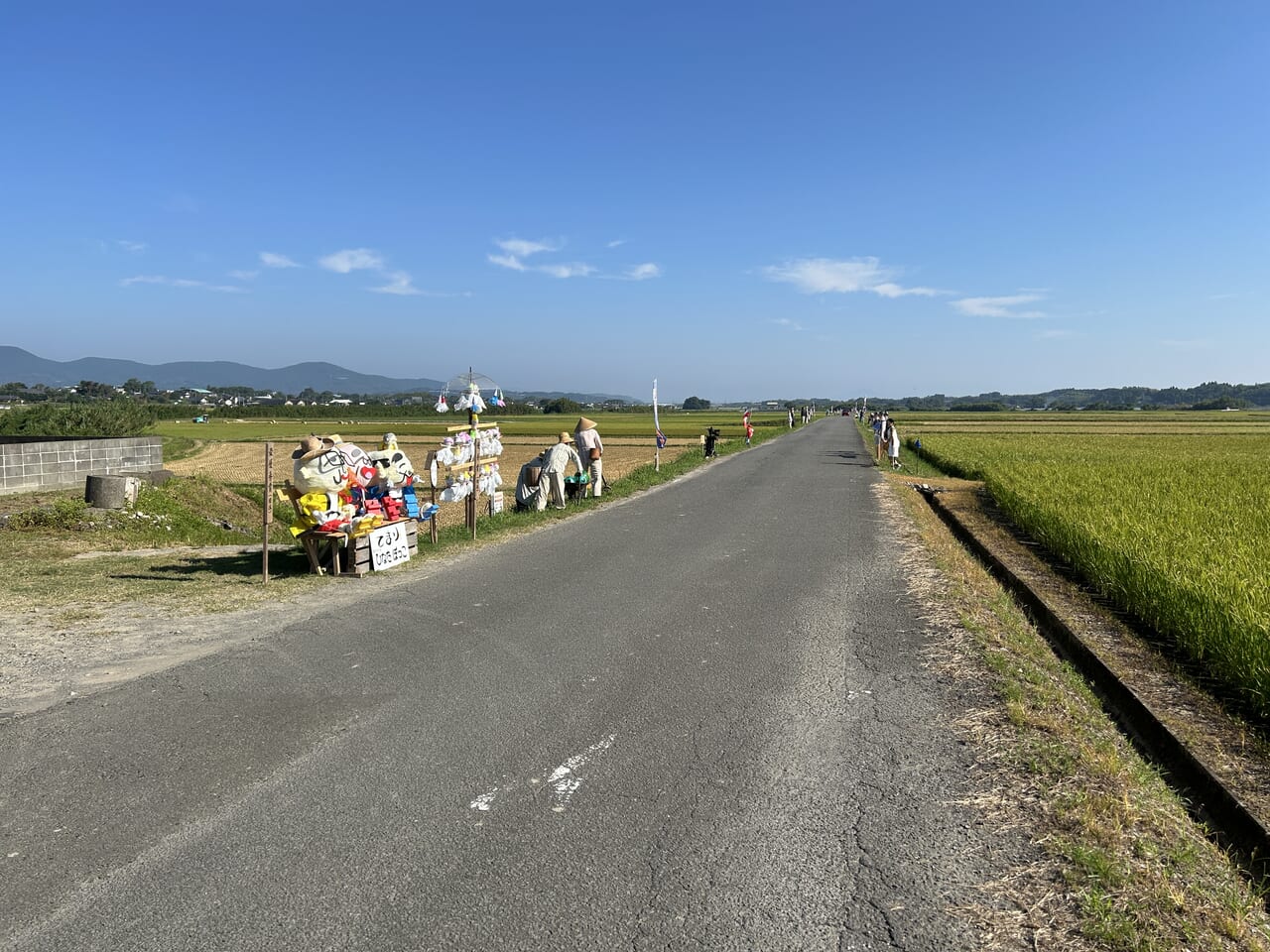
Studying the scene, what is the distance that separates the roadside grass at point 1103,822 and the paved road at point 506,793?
32 centimetres

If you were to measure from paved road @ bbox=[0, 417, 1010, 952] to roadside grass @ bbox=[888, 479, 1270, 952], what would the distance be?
32 cm

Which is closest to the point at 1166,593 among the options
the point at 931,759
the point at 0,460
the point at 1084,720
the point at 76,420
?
the point at 1084,720

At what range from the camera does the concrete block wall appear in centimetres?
1456

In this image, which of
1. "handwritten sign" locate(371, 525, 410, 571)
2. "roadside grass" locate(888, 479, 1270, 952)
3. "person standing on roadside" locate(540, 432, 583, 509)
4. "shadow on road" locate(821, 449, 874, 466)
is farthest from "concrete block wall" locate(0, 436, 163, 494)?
"shadow on road" locate(821, 449, 874, 466)

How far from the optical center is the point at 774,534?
1178 cm

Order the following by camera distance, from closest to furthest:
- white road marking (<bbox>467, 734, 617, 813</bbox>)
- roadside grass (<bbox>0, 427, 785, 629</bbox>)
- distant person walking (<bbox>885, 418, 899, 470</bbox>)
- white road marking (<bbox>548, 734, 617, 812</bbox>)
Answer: white road marking (<bbox>467, 734, 617, 813</bbox>), white road marking (<bbox>548, 734, 617, 812</bbox>), roadside grass (<bbox>0, 427, 785, 629</bbox>), distant person walking (<bbox>885, 418, 899, 470</bbox>)

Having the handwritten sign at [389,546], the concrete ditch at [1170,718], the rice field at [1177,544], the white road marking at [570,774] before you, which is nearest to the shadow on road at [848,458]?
the rice field at [1177,544]

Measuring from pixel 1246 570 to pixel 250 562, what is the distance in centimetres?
1061

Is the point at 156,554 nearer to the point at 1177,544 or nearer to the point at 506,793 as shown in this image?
the point at 506,793

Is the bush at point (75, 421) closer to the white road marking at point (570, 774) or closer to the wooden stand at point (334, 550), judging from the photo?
the wooden stand at point (334, 550)

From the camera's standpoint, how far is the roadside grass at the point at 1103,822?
275 centimetres

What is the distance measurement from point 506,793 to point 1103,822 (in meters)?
2.63

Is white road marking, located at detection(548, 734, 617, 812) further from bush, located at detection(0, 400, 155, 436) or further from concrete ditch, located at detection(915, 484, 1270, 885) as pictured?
bush, located at detection(0, 400, 155, 436)

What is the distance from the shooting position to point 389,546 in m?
9.17
